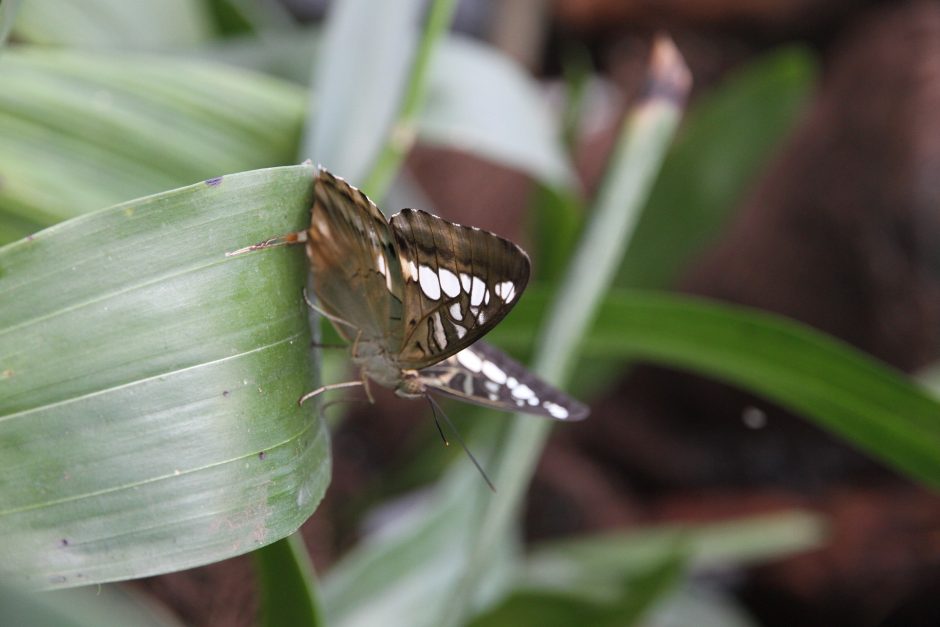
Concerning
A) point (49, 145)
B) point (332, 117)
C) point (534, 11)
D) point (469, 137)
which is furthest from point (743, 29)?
point (49, 145)

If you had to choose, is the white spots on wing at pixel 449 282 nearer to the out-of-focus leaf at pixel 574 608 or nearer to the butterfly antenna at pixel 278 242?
the butterfly antenna at pixel 278 242

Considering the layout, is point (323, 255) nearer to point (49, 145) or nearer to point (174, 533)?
point (174, 533)

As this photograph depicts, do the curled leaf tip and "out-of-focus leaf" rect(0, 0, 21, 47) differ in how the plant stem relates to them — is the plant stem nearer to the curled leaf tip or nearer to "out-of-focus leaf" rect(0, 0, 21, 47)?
the curled leaf tip

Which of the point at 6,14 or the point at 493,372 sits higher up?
the point at 6,14

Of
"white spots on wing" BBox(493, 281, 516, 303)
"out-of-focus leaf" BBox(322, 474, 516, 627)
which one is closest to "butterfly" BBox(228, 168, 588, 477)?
"white spots on wing" BBox(493, 281, 516, 303)

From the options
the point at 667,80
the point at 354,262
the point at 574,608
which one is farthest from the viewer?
the point at 574,608

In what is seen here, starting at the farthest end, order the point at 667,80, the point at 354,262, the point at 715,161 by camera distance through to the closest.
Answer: the point at 715,161, the point at 667,80, the point at 354,262

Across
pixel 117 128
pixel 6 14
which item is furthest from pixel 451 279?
pixel 117 128

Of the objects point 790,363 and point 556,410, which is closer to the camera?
point 556,410

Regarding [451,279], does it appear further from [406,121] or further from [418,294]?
[406,121]
